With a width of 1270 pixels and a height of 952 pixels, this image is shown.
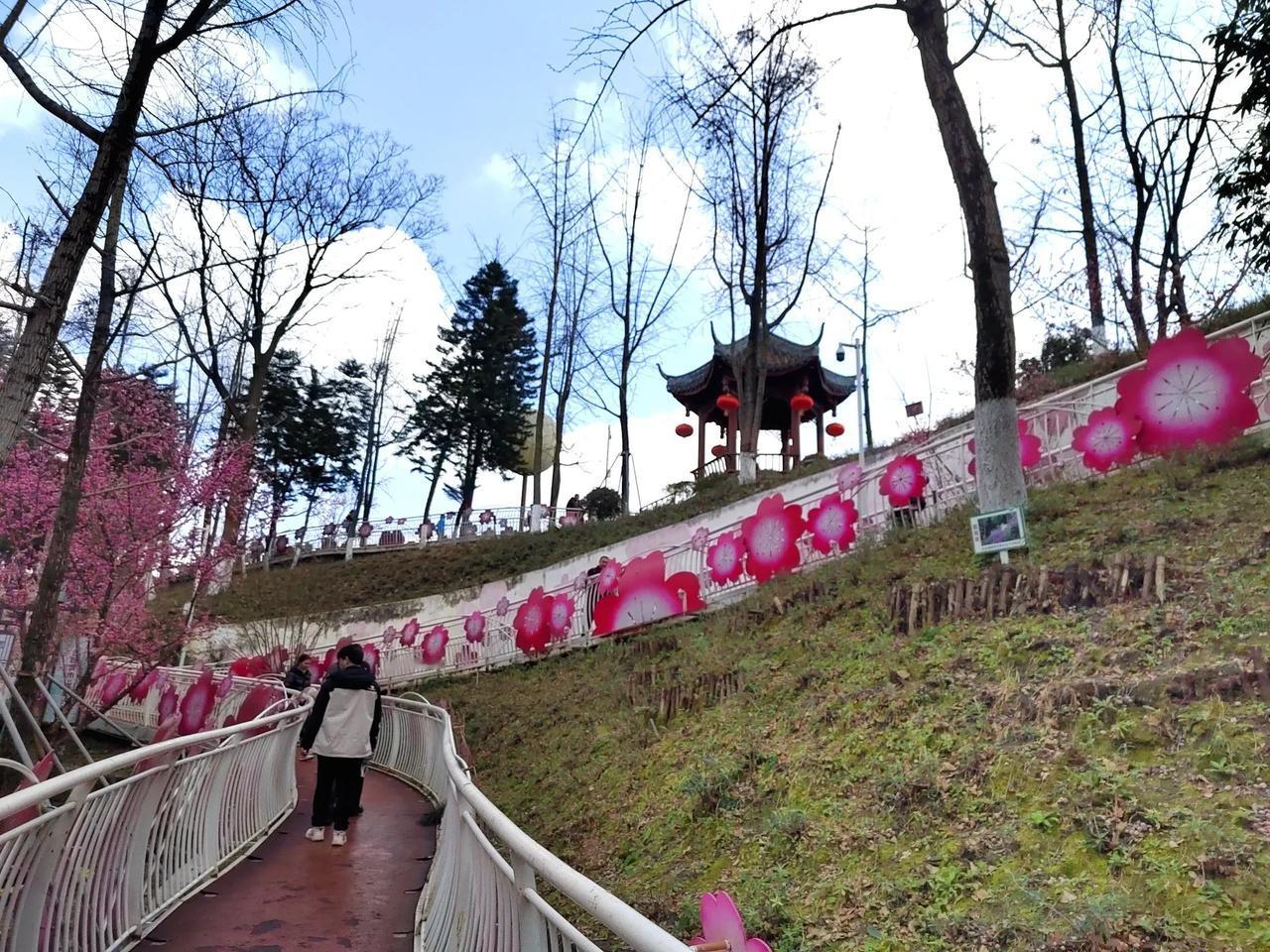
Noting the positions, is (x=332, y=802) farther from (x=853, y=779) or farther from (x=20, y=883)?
(x=853, y=779)

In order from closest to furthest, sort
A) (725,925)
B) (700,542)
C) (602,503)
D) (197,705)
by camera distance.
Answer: (725,925) < (197,705) < (700,542) < (602,503)

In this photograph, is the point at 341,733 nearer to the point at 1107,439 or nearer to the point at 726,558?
the point at 726,558

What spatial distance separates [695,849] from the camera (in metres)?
5.52

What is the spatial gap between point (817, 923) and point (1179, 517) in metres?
5.38

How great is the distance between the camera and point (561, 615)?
50.5 feet

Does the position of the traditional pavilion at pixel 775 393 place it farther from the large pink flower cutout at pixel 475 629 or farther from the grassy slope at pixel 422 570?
the large pink flower cutout at pixel 475 629

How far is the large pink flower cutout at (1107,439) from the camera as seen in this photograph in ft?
30.1

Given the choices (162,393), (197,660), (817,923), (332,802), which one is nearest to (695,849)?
(817,923)

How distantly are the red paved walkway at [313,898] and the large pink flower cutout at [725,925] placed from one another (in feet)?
9.90

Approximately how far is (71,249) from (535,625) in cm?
→ 1160

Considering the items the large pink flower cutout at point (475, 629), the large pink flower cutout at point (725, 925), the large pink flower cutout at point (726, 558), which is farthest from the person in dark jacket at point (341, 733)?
the large pink flower cutout at point (475, 629)

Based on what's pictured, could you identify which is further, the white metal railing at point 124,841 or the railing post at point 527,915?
the white metal railing at point 124,841

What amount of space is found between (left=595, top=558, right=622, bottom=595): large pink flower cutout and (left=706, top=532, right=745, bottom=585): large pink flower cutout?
2.11 meters

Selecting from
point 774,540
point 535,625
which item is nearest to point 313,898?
point 774,540
